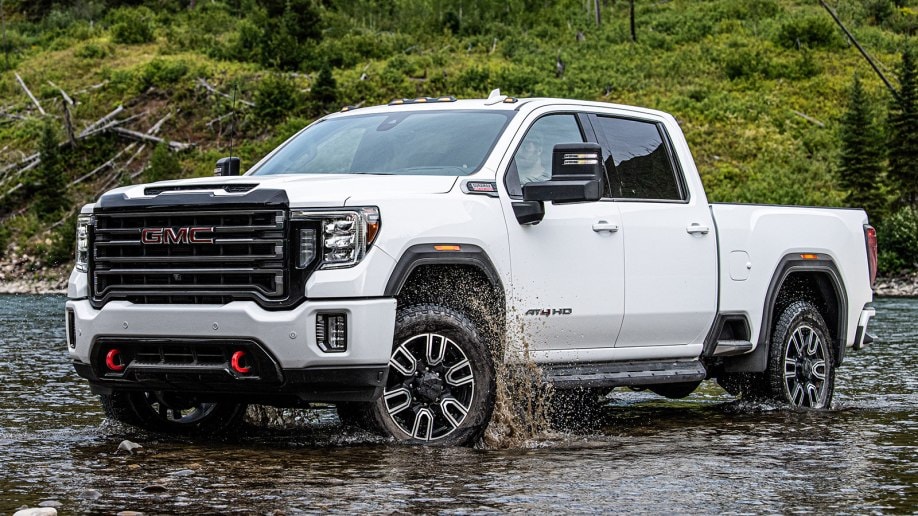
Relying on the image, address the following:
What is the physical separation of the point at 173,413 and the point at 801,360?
4598mm

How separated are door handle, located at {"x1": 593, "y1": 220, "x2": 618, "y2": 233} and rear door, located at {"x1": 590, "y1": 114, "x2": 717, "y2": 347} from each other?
13 cm

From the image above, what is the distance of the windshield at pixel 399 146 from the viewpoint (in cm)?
810

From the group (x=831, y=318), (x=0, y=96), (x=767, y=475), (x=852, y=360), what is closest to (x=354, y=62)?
(x=0, y=96)

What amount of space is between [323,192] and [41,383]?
593 centimetres

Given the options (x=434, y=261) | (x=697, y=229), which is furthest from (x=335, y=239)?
(x=697, y=229)

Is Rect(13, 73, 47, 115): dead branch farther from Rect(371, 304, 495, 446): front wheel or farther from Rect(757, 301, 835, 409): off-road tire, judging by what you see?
Rect(371, 304, 495, 446): front wheel

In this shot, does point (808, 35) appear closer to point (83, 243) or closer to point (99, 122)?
point (99, 122)

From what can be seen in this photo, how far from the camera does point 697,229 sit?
9.09 meters

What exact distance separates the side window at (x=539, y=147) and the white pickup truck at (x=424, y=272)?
14 millimetres

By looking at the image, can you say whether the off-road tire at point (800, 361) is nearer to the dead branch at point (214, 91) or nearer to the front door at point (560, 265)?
the front door at point (560, 265)

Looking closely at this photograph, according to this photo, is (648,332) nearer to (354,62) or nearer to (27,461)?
(27,461)

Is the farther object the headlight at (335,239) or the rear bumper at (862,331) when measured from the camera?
the rear bumper at (862,331)

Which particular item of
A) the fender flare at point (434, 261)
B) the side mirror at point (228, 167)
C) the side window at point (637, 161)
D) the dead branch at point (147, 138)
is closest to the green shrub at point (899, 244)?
the dead branch at point (147, 138)

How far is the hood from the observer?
275 inches
